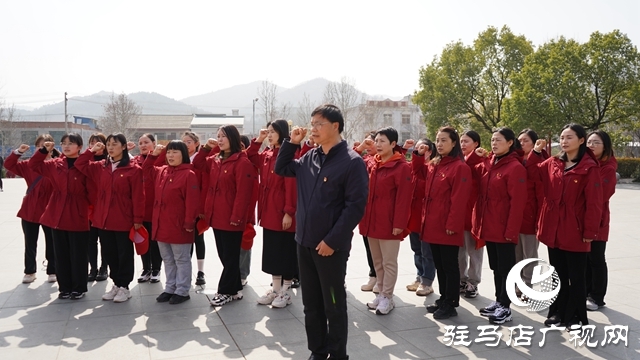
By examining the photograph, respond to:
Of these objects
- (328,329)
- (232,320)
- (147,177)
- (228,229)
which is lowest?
(232,320)

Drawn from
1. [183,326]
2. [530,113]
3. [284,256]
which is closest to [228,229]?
[284,256]

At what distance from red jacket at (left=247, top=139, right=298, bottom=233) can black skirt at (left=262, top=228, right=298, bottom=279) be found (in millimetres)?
91

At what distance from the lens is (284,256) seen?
16.4 feet

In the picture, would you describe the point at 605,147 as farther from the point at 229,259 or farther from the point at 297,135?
the point at 229,259

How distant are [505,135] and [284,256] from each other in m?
2.46

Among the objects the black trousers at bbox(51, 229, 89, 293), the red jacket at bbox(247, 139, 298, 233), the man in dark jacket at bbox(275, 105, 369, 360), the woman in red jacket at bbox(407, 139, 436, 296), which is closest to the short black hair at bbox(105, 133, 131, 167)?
the black trousers at bbox(51, 229, 89, 293)

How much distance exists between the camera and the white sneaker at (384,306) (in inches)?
187

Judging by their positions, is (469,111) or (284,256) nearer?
(284,256)

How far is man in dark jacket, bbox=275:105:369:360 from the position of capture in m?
3.33

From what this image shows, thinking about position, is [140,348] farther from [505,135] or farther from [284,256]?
[505,135]

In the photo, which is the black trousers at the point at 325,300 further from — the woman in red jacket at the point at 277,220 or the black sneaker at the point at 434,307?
the black sneaker at the point at 434,307

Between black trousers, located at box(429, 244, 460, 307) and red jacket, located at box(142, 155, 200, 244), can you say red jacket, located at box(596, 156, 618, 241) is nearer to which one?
black trousers, located at box(429, 244, 460, 307)

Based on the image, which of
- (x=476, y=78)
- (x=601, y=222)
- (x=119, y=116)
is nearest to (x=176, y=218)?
(x=601, y=222)

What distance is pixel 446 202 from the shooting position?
477cm
